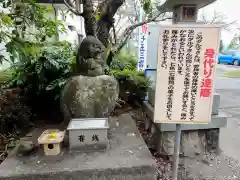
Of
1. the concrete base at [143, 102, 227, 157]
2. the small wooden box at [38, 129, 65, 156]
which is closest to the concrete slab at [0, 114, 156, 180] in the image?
the small wooden box at [38, 129, 65, 156]

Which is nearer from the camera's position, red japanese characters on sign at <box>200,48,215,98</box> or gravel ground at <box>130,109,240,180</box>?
red japanese characters on sign at <box>200,48,215,98</box>

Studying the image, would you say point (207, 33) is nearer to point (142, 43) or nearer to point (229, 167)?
point (229, 167)

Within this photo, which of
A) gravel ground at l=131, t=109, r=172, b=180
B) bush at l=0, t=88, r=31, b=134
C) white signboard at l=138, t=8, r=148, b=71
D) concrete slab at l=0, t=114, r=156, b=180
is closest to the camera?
concrete slab at l=0, t=114, r=156, b=180

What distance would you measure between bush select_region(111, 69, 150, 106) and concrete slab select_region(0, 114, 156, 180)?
2.26m

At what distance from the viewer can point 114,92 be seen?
2871mm

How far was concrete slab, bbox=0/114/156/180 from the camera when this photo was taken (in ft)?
6.70

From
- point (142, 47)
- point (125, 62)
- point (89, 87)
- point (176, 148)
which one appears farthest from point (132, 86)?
point (176, 148)

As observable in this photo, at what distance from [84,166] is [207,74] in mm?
1494

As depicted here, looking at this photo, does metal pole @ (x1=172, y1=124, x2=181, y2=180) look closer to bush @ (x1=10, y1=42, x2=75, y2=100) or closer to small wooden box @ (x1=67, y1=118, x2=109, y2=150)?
small wooden box @ (x1=67, y1=118, x2=109, y2=150)

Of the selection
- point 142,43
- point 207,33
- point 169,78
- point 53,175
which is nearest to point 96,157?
point 53,175

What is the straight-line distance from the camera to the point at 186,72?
192 centimetres

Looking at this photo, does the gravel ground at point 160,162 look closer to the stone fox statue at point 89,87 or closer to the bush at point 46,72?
the stone fox statue at point 89,87

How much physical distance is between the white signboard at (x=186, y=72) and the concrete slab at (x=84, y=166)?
59cm

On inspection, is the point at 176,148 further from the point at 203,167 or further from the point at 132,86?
the point at 132,86
